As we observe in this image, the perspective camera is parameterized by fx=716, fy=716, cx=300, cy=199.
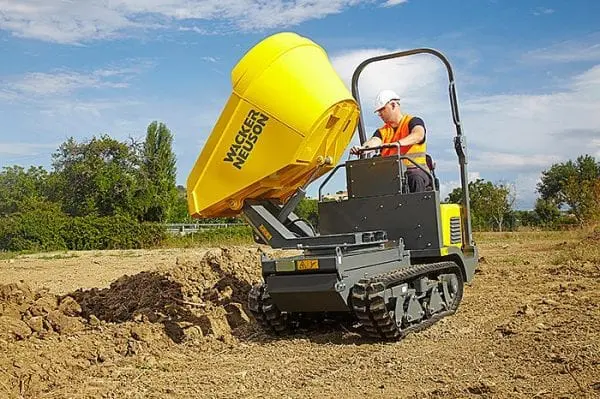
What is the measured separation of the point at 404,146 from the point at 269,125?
181 cm

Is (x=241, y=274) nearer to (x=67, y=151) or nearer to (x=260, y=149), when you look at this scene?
(x=260, y=149)

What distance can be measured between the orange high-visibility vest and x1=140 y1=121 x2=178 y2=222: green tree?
135 ft

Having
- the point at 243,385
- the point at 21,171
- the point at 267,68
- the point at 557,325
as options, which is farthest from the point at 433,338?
the point at 21,171

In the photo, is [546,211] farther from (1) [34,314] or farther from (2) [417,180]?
(1) [34,314]

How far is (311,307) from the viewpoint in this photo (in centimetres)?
641

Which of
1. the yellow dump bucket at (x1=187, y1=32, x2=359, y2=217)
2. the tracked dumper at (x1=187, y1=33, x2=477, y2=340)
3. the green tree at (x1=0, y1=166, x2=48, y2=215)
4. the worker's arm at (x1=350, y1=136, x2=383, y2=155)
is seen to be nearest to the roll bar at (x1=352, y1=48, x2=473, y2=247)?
the worker's arm at (x1=350, y1=136, x2=383, y2=155)

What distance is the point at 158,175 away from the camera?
162 ft

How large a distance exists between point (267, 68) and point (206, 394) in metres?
2.96

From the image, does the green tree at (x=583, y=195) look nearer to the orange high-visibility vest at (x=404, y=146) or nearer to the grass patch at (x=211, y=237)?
the grass patch at (x=211, y=237)

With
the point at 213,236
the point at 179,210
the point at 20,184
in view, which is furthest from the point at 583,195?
the point at 20,184

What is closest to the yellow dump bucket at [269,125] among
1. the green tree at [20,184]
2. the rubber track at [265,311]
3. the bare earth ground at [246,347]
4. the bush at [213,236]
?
the rubber track at [265,311]

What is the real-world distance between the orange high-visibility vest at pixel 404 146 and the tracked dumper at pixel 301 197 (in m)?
0.30

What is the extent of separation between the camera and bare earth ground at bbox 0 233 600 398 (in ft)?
16.7

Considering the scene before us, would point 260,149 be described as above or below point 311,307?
above
